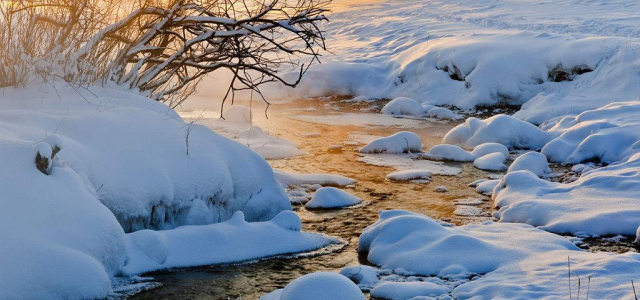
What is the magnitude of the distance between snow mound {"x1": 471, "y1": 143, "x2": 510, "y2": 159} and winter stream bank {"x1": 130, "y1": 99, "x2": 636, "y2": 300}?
565mm

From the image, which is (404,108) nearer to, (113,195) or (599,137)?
(599,137)

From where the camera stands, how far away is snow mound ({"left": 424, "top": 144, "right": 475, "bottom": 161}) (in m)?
10.5

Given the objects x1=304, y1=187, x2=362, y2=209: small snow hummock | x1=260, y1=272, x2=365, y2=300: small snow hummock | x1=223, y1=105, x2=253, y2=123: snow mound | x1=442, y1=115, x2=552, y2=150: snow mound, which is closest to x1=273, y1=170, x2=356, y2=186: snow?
x1=304, y1=187, x2=362, y2=209: small snow hummock

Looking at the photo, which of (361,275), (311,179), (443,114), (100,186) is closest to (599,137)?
(311,179)

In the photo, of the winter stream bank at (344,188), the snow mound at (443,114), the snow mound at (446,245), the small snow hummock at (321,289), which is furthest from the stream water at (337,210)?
the small snow hummock at (321,289)

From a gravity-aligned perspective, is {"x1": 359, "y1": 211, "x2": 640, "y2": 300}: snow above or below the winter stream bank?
above

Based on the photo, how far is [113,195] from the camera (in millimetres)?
5969

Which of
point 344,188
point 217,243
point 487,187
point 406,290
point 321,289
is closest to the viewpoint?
point 321,289

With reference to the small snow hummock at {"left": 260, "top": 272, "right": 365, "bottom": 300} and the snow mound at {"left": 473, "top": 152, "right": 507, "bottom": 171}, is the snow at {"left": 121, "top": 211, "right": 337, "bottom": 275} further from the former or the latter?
the snow mound at {"left": 473, "top": 152, "right": 507, "bottom": 171}

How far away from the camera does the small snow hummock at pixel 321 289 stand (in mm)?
4570

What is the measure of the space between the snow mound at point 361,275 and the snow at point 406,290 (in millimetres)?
187

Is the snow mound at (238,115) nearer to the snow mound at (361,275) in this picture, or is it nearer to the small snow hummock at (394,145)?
the small snow hummock at (394,145)

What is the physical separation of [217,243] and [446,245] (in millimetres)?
1864

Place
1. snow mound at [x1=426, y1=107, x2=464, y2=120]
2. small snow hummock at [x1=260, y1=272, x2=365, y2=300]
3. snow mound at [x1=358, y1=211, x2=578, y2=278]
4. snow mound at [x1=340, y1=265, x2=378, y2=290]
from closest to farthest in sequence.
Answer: small snow hummock at [x1=260, y1=272, x2=365, y2=300] < snow mound at [x1=340, y1=265, x2=378, y2=290] < snow mound at [x1=358, y1=211, x2=578, y2=278] < snow mound at [x1=426, y1=107, x2=464, y2=120]
